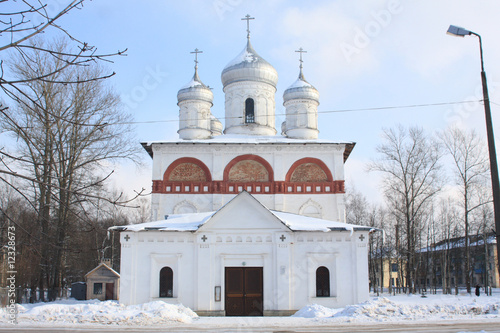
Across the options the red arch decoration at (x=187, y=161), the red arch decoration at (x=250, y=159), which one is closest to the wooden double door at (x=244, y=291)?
the red arch decoration at (x=250, y=159)

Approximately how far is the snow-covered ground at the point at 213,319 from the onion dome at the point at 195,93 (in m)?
15.7

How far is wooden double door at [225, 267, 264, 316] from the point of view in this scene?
16.4m

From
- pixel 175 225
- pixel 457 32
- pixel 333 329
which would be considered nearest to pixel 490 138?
pixel 457 32

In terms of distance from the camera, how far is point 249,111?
28.6 meters

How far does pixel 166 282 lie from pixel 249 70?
15838mm

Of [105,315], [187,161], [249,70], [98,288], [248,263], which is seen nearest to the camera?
[105,315]

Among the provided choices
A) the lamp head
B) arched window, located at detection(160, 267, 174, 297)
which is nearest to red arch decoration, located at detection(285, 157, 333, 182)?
arched window, located at detection(160, 267, 174, 297)

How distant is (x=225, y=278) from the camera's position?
16609mm

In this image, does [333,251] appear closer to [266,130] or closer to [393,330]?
[393,330]

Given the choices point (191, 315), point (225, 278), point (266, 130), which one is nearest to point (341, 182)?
point (266, 130)

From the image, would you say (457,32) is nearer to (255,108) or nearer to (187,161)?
(187,161)

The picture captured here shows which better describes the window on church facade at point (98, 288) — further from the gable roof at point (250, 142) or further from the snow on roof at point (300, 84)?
the snow on roof at point (300, 84)

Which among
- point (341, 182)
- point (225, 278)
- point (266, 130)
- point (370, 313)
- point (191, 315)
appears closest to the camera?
point (370, 313)

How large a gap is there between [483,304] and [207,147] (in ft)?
48.7
